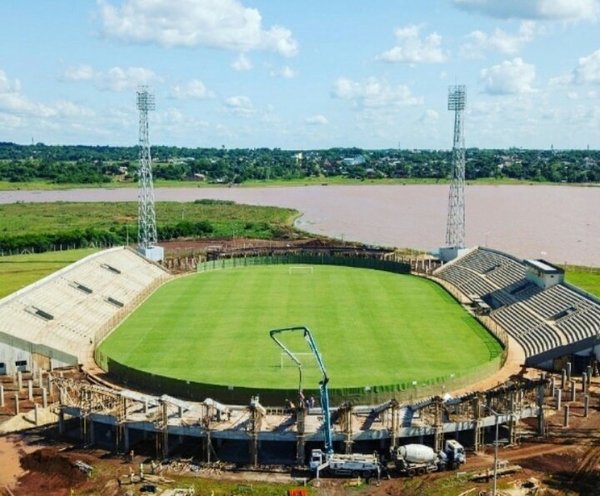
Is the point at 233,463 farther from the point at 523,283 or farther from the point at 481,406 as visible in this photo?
the point at 523,283

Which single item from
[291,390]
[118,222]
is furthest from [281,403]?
[118,222]

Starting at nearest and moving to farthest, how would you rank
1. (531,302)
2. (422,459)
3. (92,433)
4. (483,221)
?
(422,459), (92,433), (531,302), (483,221)

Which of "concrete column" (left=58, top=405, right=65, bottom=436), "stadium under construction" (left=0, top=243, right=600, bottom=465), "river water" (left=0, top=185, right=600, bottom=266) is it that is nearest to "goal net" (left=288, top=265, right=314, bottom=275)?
"stadium under construction" (left=0, top=243, right=600, bottom=465)

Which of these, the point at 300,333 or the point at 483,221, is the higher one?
the point at 483,221

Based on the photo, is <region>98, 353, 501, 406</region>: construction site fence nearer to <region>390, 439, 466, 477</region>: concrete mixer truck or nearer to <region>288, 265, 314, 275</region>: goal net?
<region>390, 439, 466, 477</region>: concrete mixer truck

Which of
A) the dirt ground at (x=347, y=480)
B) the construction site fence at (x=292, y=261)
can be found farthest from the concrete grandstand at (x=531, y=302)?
the dirt ground at (x=347, y=480)

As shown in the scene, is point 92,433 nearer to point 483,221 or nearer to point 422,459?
point 422,459

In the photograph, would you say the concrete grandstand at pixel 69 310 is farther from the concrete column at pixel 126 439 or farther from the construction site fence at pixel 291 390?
the concrete column at pixel 126 439
